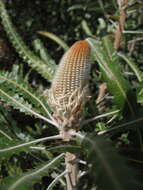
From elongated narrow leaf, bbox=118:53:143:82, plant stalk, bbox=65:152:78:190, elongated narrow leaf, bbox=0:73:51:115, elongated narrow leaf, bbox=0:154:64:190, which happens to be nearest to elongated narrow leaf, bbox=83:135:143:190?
elongated narrow leaf, bbox=0:154:64:190

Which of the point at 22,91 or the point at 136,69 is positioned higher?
the point at 22,91

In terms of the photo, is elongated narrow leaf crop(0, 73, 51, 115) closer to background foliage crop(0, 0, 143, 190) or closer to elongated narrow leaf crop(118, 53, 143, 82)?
background foliage crop(0, 0, 143, 190)

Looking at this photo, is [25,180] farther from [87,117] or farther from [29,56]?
[29,56]

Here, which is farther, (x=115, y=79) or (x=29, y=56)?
(x=29, y=56)

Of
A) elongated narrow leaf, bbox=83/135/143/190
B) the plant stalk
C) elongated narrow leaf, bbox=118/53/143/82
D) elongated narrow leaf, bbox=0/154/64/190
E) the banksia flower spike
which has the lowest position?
the plant stalk

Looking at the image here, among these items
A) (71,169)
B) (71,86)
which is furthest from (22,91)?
(71,169)

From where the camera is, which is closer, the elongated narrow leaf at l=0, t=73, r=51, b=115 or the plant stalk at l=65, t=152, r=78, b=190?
the plant stalk at l=65, t=152, r=78, b=190

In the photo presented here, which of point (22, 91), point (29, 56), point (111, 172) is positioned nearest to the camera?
point (111, 172)

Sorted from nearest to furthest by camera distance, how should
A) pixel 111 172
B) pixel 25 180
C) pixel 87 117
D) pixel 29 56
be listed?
pixel 111 172 < pixel 25 180 < pixel 87 117 < pixel 29 56
